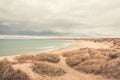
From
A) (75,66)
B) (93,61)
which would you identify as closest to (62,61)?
(75,66)

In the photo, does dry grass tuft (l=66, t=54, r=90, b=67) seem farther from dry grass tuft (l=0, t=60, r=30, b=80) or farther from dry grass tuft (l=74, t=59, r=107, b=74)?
dry grass tuft (l=0, t=60, r=30, b=80)

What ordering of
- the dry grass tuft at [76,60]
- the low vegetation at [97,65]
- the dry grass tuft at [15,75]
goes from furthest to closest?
the dry grass tuft at [76,60] → the low vegetation at [97,65] → the dry grass tuft at [15,75]

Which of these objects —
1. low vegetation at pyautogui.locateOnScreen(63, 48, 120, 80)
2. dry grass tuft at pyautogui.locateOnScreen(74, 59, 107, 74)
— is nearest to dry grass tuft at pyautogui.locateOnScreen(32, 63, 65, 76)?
dry grass tuft at pyautogui.locateOnScreen(74, 59, 107, 74)

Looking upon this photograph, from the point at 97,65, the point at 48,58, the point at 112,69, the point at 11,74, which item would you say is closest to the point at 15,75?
the point at 11,74

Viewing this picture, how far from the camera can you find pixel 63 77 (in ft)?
37.5

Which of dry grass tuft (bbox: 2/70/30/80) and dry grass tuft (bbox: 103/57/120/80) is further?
dry grass tuft (bbox: 103/57/120/80)

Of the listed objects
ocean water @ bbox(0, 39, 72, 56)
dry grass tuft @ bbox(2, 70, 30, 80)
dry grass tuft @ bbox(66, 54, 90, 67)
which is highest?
dry grass tuft @ bbox(66, 54, 90, 67)

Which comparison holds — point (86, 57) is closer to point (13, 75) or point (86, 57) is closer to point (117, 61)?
point (117, 61)

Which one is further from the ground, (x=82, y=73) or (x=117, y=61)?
(x=117, y=61)

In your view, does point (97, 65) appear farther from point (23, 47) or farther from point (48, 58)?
point (23, 47)

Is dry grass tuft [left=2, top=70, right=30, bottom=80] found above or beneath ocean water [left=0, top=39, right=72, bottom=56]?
above

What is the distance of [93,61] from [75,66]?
1.59 meters

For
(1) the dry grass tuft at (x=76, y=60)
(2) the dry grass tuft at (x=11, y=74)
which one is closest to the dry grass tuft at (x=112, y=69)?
(1) the dry grass tuft at (x=76, y=60)

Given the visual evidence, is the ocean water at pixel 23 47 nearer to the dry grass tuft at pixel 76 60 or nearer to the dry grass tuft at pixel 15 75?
the dry grass tuft at pixel 76 60
